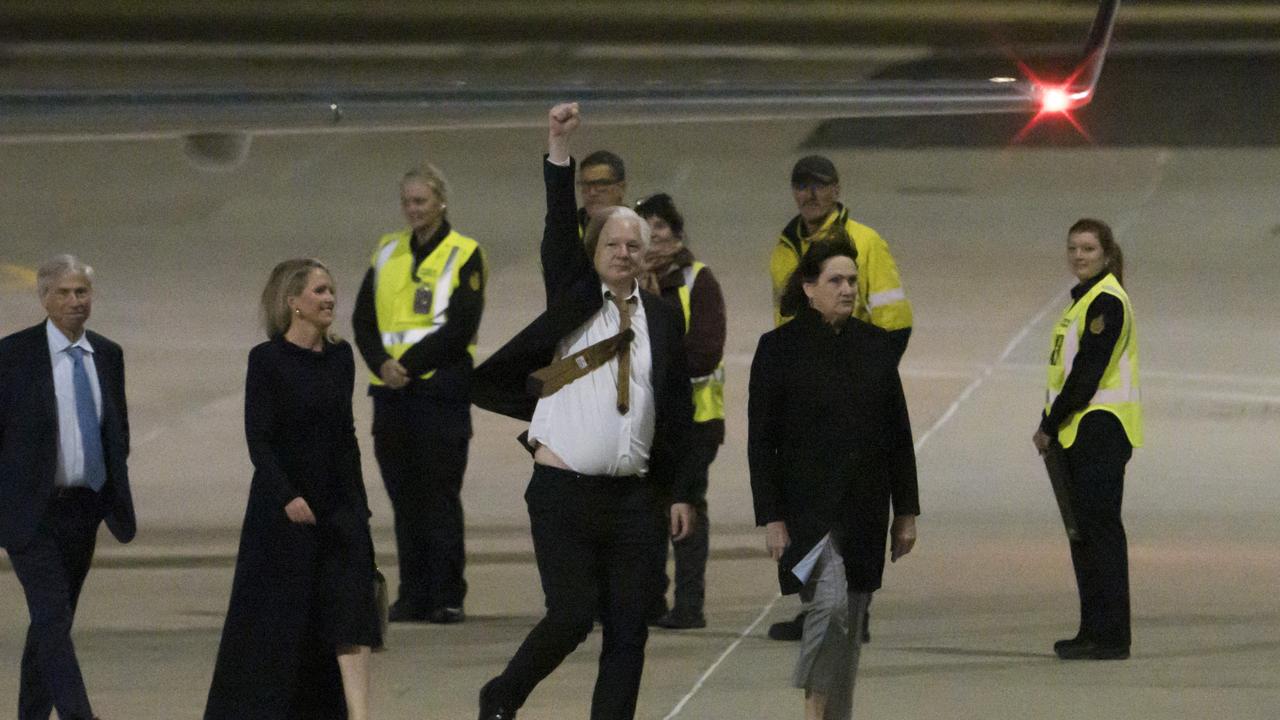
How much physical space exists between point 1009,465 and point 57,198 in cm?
1254

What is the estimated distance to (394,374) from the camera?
8.59 m

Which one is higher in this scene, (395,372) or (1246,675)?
(395,372)

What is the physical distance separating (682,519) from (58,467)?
74.4 inches

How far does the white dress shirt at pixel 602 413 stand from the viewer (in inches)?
251

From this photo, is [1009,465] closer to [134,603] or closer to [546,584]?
[134,603]

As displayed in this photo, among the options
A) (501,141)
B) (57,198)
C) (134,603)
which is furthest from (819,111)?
(501,141)

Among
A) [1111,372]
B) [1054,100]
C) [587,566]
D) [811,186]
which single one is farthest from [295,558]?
[1054,100]

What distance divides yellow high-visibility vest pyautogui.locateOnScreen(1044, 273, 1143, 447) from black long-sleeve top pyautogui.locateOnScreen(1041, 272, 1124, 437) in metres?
0.02

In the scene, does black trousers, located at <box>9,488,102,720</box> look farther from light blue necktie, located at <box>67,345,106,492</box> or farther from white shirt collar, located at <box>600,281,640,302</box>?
white shirt collar, located at <box>600,281,640,302</box>

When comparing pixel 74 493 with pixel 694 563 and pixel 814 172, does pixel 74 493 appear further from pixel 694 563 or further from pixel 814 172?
pixel 814 172

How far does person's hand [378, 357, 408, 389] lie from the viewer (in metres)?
8.59

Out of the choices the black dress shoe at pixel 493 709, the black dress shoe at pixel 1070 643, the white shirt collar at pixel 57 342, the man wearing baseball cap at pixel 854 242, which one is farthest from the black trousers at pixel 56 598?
the black dress shoe at pixel 1070 643

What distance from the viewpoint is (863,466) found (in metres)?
6.48

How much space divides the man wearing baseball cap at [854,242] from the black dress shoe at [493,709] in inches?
75.8
